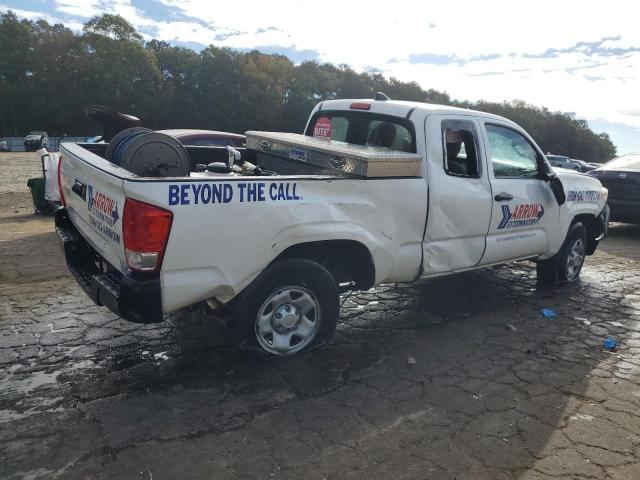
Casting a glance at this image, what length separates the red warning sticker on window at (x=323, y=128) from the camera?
5561 mm

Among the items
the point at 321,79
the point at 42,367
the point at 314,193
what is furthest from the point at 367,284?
the point at 321,79

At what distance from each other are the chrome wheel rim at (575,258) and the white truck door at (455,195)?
202 centimetres

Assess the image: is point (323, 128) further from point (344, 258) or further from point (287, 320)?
point (287, 320)

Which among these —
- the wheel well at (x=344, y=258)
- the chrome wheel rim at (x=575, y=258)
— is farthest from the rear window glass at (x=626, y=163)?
the wheel well at (x=344, y=258)

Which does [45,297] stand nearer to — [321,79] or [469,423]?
[469,423]

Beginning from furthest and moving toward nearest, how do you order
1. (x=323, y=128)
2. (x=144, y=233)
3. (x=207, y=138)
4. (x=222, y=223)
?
(x=207, y=138), (x=323, y=128), (x=222, y=223), (x=144, y=233)

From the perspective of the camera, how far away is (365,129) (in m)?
5.12

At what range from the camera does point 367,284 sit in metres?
4.25

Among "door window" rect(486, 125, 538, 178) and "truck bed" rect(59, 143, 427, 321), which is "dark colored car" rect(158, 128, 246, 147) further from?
"door window" rect(486, 125, 538, 178)

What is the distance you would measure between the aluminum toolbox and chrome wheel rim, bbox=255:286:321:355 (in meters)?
1.01

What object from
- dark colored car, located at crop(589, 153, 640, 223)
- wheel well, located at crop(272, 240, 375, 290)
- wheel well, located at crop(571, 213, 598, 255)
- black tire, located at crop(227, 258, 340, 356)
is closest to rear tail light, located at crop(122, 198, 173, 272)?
black tire, located at crop(227, 258, 340, 356)

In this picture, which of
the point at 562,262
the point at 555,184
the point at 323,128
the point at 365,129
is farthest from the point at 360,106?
the point at 562,262

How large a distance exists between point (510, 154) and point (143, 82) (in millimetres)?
60865

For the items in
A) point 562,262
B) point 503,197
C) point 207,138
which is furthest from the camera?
point 207,138
